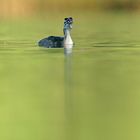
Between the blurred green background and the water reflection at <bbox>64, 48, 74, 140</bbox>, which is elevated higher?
the blurred green background

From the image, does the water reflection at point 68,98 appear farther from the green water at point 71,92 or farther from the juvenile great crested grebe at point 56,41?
the juvenile great crested grebe at point 56,41

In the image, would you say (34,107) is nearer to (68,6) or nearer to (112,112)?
(112,112)

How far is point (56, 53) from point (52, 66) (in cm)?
300

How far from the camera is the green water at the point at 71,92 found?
1163 centimetres

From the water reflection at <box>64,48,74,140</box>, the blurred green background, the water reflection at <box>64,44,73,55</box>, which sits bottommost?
the water reflection at <box>64,48,74,140</box>

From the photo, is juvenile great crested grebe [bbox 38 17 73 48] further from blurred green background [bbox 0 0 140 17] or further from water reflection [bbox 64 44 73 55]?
blurred green background [bbox 0 0 140 17]

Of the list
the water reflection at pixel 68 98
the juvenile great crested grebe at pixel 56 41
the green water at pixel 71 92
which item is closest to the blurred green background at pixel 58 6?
the juvenile great crested grebe at pixel 56 41

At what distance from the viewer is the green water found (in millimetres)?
11633

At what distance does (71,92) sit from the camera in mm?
14547

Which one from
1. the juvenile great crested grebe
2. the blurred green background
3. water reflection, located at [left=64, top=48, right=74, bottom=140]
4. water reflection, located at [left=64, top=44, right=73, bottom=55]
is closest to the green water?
water reflection, located at [left=64, top=48, right=74, bottom=140]

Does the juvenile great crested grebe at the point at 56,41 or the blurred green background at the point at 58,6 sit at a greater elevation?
the blurred green background at the point at 58,6

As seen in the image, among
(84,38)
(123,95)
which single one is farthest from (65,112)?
(84,38)

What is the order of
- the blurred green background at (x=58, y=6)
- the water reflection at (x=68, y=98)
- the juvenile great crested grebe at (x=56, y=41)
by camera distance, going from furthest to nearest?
the blurred green background at (x=58, y=6) < the juvenile great crested grebe at (x=56, y=41) < the water reflection at (x=68, y=98)

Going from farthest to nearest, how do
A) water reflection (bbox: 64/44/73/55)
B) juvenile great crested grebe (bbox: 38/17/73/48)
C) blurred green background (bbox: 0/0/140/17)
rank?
blurred green background (bbox: 0/0/140/17), juvenile great crested grebe (bbox: 38/17/73/48), water reflection (bbox: 64/44/73/55)
